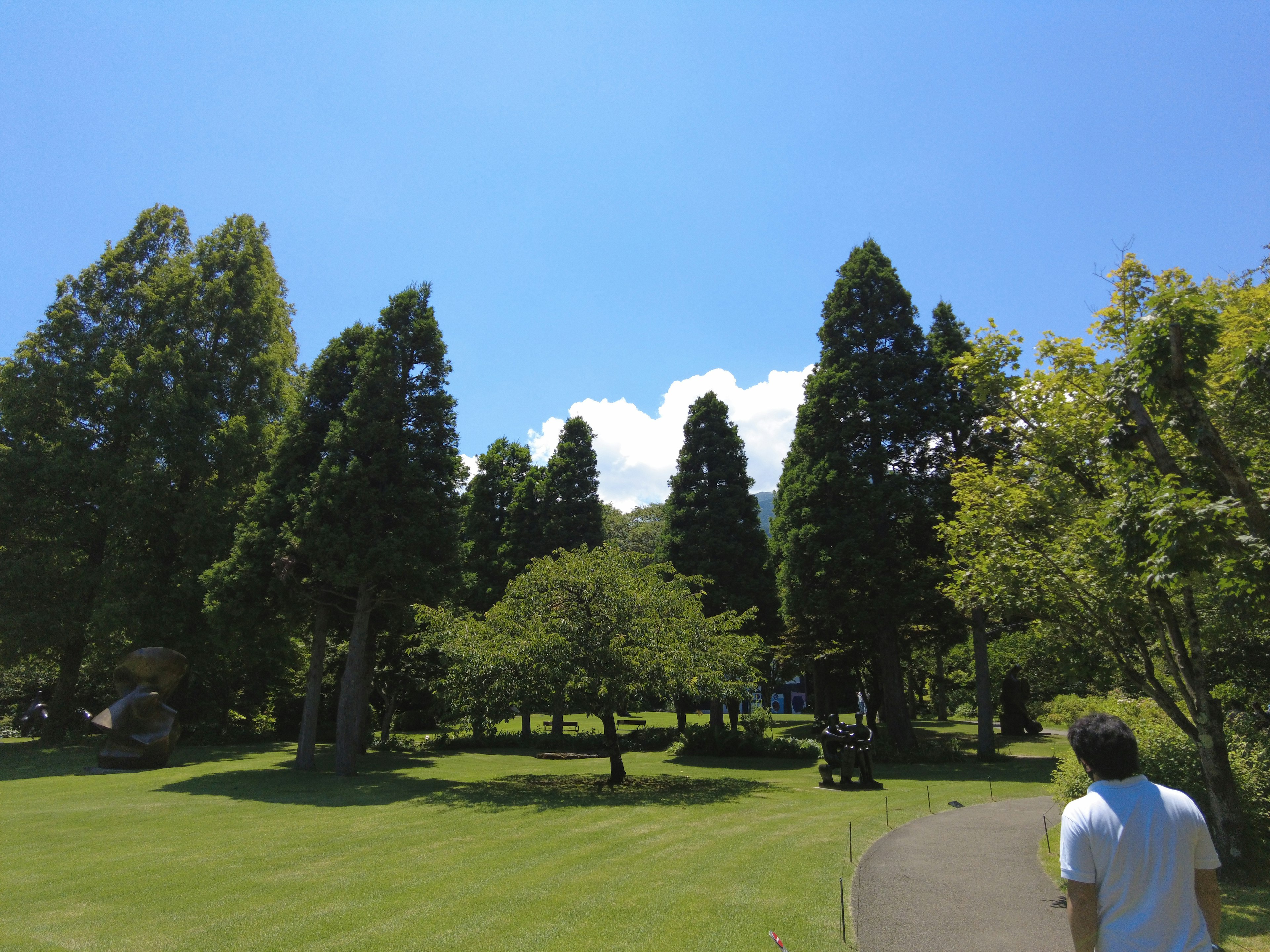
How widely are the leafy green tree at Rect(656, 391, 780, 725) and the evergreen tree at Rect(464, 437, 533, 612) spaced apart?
7770 mm

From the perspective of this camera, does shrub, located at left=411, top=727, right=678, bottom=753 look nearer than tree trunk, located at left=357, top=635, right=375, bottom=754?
No

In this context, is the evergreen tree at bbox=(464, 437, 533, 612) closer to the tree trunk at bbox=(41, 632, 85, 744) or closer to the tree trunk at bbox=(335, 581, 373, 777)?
the tree trunk at bbox=(335, 581, 373, 777)

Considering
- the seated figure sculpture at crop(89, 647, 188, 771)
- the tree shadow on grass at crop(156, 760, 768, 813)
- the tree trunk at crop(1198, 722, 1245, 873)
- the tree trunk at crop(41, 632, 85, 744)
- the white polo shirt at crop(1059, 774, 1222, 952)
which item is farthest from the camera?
the tree trunk at crop(41, 632, 85, 744)

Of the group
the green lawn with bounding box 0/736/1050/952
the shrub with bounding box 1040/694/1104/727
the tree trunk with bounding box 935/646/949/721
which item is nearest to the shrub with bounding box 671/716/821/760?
the green lawn with bounding box 0/736/1050/952

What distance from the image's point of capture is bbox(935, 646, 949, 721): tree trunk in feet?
136

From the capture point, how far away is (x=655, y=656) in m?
17.6

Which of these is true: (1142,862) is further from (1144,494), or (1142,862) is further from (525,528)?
(525,528)

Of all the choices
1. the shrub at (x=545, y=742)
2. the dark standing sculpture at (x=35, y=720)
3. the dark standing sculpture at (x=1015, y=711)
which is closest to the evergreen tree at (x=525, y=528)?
the shrub at (x=545, y=742)

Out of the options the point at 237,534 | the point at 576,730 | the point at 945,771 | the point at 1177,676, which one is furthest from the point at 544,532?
the point at 1177,676

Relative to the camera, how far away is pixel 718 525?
30.9 metres

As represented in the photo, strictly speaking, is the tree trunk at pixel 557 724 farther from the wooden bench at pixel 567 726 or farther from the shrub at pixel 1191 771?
the shrub at pixel 1191 771

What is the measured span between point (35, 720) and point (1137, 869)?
41439mm

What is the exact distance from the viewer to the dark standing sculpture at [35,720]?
3022 cm

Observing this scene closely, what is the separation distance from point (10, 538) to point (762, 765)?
1156 inches
